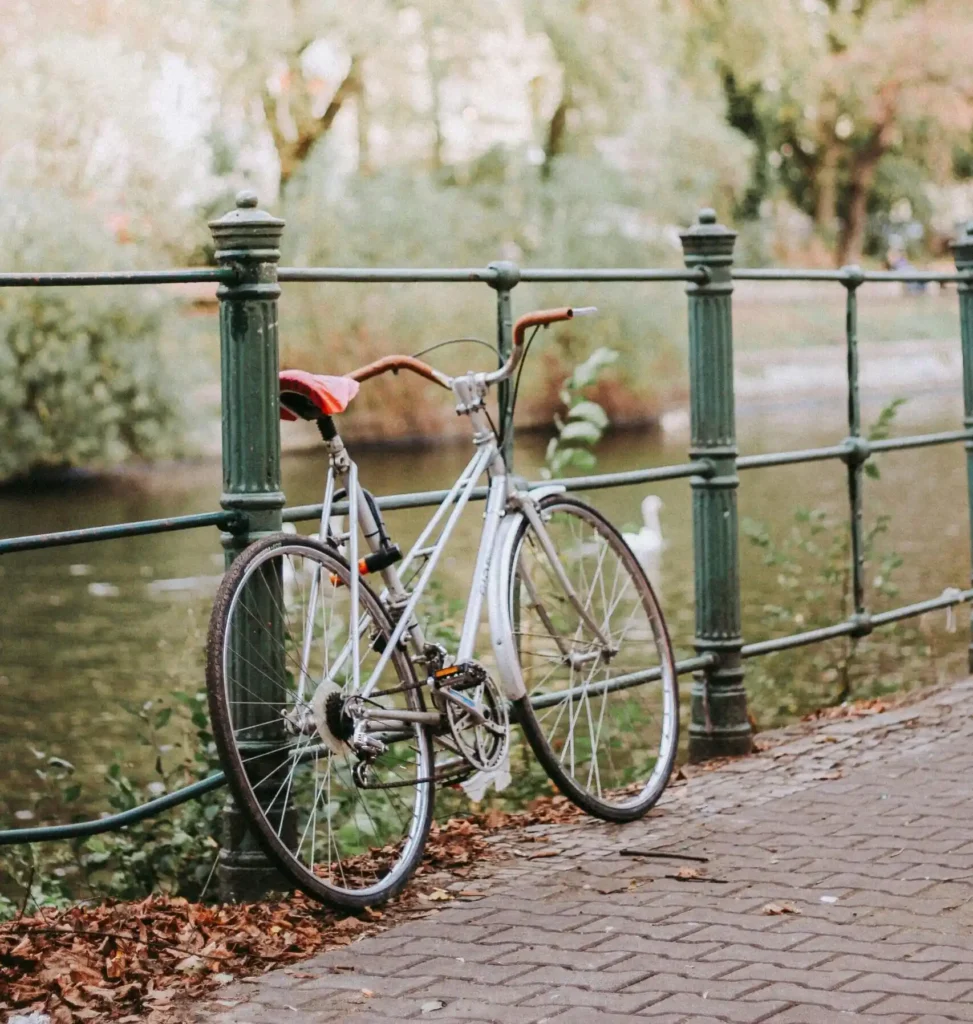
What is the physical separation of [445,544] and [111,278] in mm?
1075

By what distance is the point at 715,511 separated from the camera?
5773 mm

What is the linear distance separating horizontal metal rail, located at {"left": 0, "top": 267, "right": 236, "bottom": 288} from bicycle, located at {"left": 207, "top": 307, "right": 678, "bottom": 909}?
0.96ft

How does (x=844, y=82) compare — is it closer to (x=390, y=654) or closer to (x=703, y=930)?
(x=390, y=654)

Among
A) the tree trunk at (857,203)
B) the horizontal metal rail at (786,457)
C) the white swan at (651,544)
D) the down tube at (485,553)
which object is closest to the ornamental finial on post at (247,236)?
the down tube at (485,553)

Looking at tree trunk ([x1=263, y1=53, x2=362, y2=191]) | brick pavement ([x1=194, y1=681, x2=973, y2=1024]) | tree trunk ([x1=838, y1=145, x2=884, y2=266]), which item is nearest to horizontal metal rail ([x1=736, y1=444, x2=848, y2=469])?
brick pavement ([x1=194, y1=681, x2=973, y2=1024])

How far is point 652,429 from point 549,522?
73.5 ft

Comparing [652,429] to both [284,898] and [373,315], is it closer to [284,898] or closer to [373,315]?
[373,315]

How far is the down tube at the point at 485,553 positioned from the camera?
445 cm

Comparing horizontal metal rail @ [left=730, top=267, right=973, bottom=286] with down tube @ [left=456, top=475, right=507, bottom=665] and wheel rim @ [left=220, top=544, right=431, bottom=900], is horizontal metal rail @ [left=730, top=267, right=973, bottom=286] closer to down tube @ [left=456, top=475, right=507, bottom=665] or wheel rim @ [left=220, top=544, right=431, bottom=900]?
down tube @ [left=456, top=475, right=507, bottom=665]

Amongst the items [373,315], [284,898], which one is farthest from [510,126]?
[284,898]

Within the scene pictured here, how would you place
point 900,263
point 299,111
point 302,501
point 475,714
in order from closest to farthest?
point 475,714 → point 302,501 → point 299,111 → point 900,263

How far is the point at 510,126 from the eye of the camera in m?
29.5

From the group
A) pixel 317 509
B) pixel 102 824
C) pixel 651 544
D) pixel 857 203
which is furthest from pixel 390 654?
pixel 857 203

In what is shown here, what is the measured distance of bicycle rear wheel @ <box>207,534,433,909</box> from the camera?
3783 millimetres
